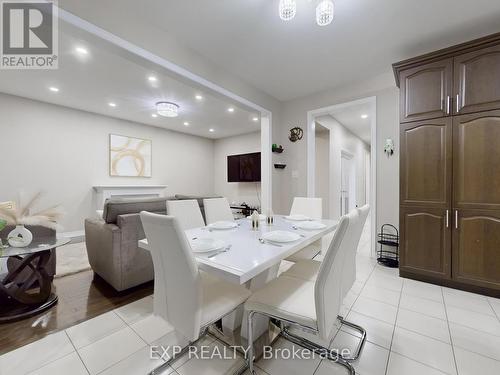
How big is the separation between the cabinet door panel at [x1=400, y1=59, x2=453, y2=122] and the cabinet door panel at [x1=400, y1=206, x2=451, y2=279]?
1063mm

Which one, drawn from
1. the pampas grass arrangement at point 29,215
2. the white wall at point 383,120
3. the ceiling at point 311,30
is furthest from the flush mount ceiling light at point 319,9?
the pampas grass arrangement at point 29,215

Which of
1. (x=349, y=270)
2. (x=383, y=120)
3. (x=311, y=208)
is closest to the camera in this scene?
(x=349, y=270)

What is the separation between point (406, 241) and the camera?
8.41ft

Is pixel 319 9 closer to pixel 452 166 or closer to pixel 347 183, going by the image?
pixel 452 166

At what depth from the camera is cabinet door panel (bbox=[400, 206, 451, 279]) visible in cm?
234

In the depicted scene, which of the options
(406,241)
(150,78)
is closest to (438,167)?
(406,241)

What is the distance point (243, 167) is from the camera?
6488mm

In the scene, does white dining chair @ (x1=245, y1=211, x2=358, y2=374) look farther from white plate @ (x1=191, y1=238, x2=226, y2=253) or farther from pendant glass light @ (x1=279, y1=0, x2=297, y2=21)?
pendant glass light @ (x1=279, y1=0, x2=297, y2=21)

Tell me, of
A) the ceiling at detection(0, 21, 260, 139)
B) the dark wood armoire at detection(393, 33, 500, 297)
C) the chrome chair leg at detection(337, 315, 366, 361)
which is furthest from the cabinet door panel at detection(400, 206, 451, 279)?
the ceiling at detection(0, 21, 260, 139)

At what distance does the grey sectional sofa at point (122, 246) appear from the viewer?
83.4 inches

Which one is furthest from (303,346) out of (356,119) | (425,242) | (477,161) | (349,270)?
(356,119)

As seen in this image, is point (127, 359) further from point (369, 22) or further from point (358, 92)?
point (358, 92)

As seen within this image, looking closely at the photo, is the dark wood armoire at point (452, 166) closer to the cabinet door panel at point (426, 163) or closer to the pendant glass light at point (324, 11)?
the cabinet door panel at point (426, 163)

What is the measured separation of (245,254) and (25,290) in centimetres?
206
